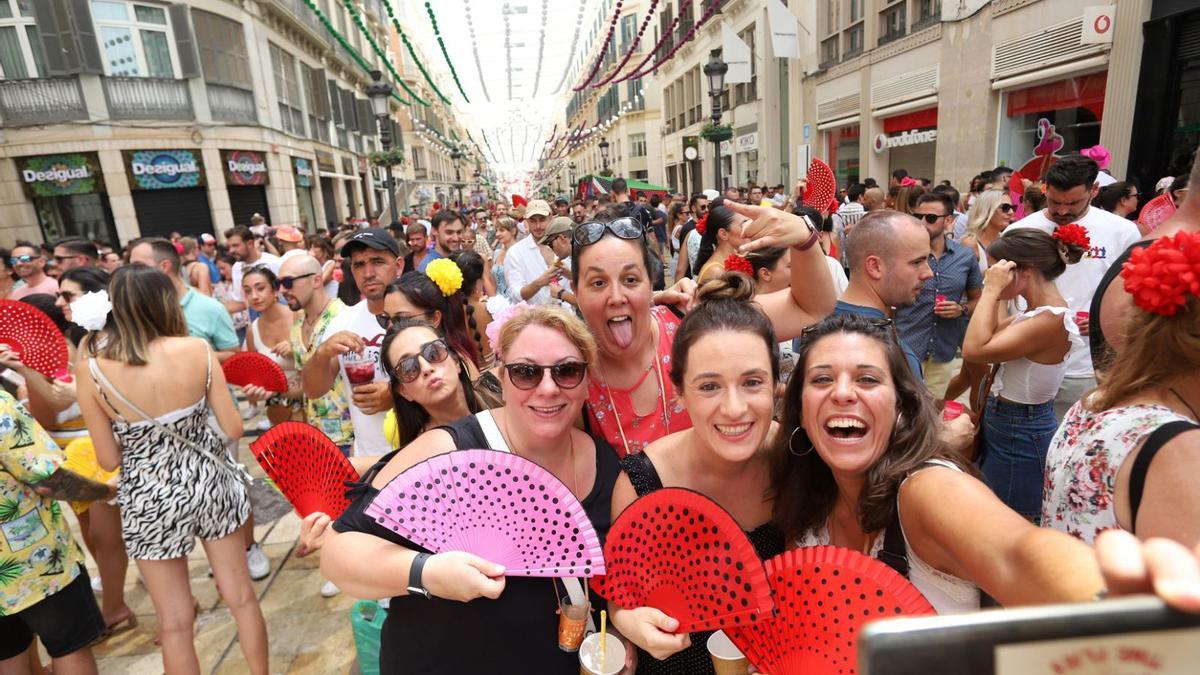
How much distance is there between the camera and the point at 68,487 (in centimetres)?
238

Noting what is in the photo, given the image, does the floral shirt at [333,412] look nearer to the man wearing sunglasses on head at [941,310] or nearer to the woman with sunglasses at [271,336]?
the woman with sunglasses at [271,336]

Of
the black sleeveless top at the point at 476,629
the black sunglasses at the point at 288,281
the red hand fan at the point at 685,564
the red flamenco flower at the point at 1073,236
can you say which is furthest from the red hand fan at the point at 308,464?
the red flamenco flower at the point at 1073,236

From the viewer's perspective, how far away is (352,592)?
150 centimetres

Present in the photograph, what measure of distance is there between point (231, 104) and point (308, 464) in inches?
721

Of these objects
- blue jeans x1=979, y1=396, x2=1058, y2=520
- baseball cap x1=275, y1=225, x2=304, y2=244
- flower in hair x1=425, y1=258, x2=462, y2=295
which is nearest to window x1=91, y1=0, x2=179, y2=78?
baseball cap x1=275, y1=225, x2=304, y2=244

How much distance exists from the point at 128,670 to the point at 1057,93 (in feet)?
43.6

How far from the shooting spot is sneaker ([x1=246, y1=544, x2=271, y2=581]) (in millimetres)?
3729

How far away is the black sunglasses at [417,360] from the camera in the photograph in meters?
2.15

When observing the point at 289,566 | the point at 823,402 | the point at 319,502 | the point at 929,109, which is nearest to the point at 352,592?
the point at 319,502

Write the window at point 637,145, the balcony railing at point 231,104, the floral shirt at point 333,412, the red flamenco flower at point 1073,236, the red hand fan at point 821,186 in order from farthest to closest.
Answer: the window at point 637,145
the balcony railing at point 231,104
the red hand fan at point 821,186
the floral shirt at point 333,412
the red flamenco flower at point 1073,236

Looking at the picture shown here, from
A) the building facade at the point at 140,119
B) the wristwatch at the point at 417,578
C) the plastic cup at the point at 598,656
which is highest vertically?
the building facade at the point at 140,119

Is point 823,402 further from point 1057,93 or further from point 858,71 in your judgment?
point 858,71

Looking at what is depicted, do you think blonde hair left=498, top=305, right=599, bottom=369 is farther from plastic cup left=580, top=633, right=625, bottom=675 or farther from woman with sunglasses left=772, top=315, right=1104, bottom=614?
plastic cup left=580, top=633, right=625, bottom=675

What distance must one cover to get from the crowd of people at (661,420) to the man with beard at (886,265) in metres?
0.01
